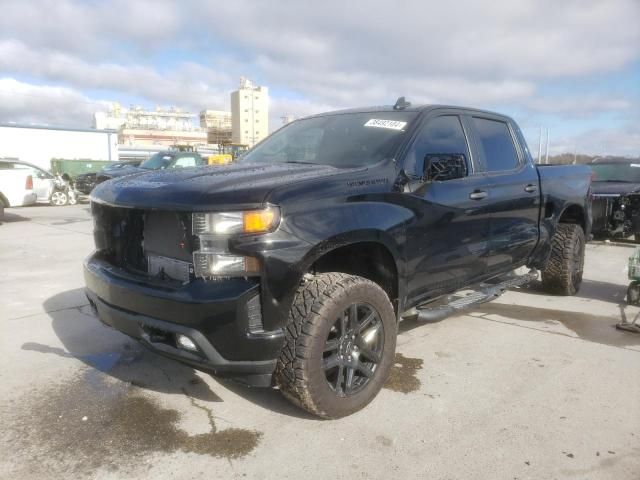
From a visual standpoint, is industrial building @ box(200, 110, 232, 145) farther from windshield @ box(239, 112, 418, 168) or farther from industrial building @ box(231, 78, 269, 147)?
windshield @ box(239, 112, 418, 168)

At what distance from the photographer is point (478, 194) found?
3.87 meters

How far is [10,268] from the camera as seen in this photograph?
22.2 feet

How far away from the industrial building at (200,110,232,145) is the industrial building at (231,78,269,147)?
79.2 inches

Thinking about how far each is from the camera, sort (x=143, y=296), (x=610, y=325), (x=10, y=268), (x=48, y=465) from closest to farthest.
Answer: (x=48, y=465) < (x=143, y=296) < (x=610, y=325) < (x=10, y=268)

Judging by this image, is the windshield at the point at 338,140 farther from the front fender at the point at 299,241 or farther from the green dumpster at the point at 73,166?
the green dumpster at the point at 73,166

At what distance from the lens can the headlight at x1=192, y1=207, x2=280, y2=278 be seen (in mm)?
2500

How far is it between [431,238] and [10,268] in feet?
19.4

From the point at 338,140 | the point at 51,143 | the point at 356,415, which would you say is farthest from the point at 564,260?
the point at 51,143

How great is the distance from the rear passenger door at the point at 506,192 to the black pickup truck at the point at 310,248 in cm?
3

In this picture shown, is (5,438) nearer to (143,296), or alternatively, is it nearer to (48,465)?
(48,465)

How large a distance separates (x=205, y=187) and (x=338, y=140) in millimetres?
1397

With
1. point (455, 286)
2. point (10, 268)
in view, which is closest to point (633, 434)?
point (455, 286)

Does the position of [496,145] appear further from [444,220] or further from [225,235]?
[225,235]

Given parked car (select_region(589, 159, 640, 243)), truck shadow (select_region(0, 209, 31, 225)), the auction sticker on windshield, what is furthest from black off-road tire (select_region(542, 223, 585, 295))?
truck shadow (select_region(0, 209, 31, 225))
